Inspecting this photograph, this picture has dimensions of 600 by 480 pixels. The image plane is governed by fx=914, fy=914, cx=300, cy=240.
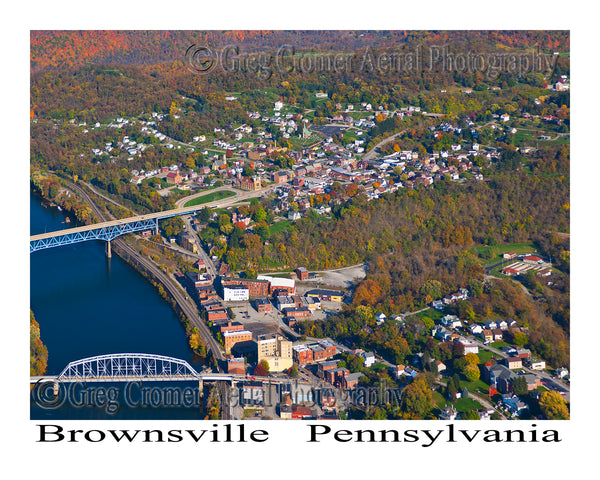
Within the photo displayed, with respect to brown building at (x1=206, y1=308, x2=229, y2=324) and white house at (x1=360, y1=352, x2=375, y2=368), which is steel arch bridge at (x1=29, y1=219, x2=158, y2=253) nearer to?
brown building at (x1=206, y1=308, x2=229, y2=324)

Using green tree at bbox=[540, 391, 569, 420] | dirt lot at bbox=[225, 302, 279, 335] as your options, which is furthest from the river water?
green tree at bbox=[540, 391, 569, 420]

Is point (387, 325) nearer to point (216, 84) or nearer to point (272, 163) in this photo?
point (272, 163)

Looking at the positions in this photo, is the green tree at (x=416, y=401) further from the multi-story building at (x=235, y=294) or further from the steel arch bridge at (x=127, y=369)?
the multi-story building at (x=235, y=294)

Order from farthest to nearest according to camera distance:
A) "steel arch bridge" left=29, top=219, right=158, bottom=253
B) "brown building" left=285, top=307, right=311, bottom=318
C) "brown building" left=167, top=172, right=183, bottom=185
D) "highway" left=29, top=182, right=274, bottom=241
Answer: "brown building" left=167, top=172, right=183, bottom=185, "highway" left=29, top=182, right=274, bottom=241, "steel arch bridge" left=29, top=219, right=158, bottom=253, "brown building" left=285, top=307, right=311, bottom=318

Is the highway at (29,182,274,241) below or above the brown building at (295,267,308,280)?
above

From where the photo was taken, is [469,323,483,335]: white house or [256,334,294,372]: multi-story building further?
[469,323,483,335]: white house
